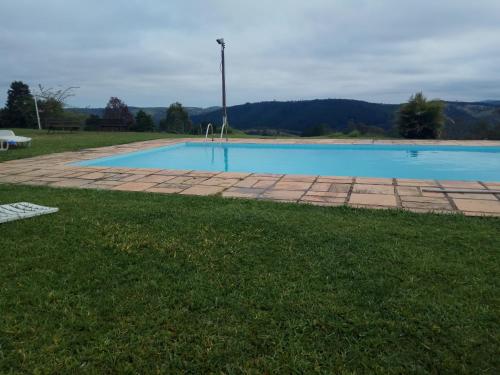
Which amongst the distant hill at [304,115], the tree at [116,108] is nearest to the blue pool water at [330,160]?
the tree at [116,108]

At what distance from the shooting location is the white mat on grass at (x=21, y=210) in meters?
3.02

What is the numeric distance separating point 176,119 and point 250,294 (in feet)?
67.9

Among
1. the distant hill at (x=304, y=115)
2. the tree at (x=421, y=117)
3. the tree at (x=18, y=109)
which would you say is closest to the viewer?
the tree at (x=421, y=117)

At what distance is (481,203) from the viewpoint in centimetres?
348

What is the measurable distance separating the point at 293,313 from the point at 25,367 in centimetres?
116

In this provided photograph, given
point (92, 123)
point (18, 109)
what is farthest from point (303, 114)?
point (18, 109)

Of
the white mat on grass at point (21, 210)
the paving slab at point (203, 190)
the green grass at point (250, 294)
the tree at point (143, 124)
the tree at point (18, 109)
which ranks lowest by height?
the green grass at point (250, 294)

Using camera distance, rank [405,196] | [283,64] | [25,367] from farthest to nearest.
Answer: [283,64] < [405,196] < [25,367]

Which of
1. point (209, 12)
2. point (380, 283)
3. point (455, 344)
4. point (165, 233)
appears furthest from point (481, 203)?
point (209, 12)

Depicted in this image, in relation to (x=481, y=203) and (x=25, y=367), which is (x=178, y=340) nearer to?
(x=25, y=367)

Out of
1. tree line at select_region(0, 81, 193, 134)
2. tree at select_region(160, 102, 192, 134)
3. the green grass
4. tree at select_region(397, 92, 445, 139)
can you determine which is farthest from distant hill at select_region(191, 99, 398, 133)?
the green grass

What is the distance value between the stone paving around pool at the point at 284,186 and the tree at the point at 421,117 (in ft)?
25.0

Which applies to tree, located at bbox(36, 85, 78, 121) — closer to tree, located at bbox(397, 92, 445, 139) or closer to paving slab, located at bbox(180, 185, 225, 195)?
paving slab, located at bbox(180, 185, 225, 195)

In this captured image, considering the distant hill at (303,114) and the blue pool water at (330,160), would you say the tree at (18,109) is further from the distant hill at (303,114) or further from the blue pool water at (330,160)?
the distant hill at (303,114)
